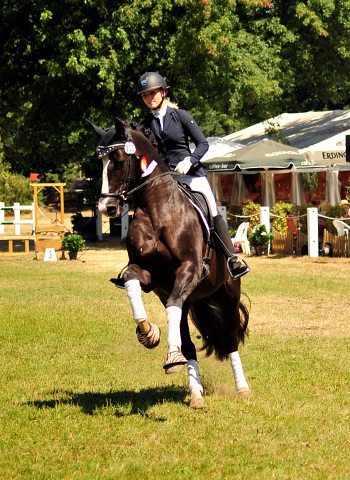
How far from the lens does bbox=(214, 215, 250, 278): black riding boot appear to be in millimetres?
6984

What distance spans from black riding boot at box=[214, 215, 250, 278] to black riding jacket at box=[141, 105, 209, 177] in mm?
619

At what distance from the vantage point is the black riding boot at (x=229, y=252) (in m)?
6.98

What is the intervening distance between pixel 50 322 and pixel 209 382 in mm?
4484

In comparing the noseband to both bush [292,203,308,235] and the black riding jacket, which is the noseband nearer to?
the black riding jacket

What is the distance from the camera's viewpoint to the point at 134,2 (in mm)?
23828

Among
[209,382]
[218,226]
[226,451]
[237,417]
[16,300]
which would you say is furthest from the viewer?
[16,300]

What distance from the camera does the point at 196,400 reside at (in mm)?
6508

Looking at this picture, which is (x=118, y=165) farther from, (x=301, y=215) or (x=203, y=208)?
(x=301, y=215)

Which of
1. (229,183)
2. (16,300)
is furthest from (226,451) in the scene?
(229,183)

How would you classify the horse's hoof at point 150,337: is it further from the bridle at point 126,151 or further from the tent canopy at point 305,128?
the tent canopy at point 305,128

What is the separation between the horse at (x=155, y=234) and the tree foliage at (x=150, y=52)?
17.8 metres

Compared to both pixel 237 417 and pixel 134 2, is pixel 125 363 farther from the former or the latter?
pixel 134 2

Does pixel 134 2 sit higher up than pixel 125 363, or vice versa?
pixel 134 2

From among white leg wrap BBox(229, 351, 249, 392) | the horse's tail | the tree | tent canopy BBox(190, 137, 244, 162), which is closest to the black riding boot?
the horse's tail
